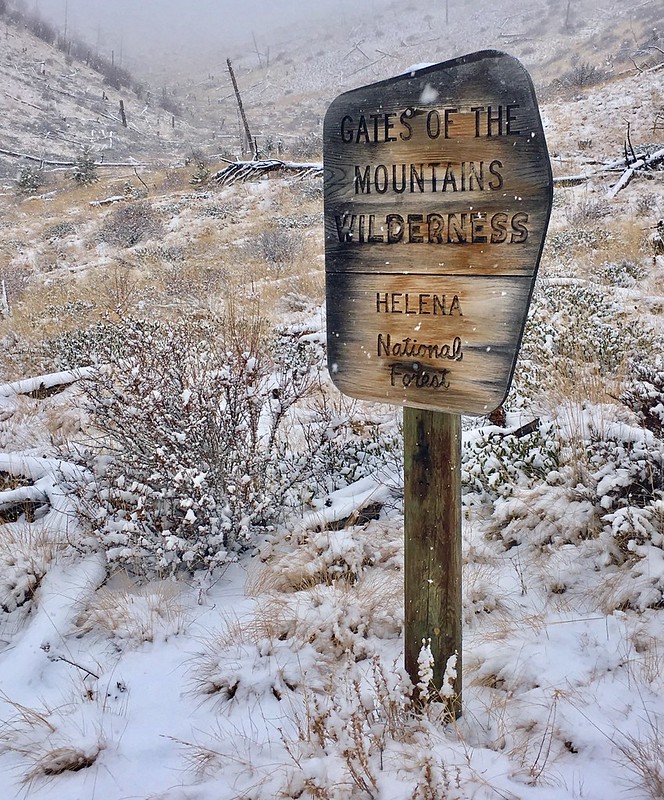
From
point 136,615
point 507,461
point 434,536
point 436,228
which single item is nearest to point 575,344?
point 507,461

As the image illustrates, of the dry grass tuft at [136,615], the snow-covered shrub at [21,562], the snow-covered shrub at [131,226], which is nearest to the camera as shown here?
the dry grass tuft at [136,615]

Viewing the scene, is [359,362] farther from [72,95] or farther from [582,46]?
[72,95]

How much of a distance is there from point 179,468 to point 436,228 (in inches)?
78.2

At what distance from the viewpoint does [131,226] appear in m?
17.0

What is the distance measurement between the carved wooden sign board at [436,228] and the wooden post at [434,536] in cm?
15

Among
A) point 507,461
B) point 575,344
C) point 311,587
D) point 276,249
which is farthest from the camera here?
point 276,249

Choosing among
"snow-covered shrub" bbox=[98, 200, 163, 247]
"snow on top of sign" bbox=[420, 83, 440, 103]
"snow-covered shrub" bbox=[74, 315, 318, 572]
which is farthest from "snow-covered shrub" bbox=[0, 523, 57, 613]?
"snow-covered shrub" bbox=[98, 200, 163, 247]

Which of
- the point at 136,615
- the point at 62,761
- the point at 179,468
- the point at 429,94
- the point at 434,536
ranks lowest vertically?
the point at 62,761

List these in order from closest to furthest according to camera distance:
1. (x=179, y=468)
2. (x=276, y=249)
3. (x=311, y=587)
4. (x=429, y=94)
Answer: (x=429, y=94) < (x=311, y=587) < (x=179, y=468) < (x=276, y=249)

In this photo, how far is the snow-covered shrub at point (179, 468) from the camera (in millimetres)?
2865

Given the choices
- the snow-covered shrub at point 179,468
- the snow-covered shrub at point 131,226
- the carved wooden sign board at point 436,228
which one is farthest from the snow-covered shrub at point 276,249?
the carved wooden sign board at point 436,228

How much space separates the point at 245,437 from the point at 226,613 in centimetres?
102

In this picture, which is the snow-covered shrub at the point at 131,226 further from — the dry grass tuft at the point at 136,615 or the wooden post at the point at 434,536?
the wooden post at the point at 434,536

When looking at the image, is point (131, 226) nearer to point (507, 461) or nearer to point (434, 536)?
point (507, 461)
